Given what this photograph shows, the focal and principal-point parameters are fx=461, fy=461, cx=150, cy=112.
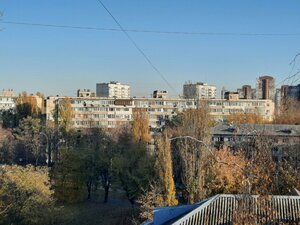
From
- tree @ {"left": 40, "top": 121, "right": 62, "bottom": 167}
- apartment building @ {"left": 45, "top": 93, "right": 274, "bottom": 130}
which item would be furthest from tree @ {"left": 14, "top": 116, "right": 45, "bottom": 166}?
apartment building @ {"left": 45, "top": 93, "right": 274, "bottom": 130}

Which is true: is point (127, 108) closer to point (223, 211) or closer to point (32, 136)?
point (32, 136)

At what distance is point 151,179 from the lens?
25.0 meters

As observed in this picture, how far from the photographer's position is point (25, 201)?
21359 mm

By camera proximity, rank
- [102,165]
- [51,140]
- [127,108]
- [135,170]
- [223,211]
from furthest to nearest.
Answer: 1. [127,108]
2. [51,140]
3. [102,165]
4. [135,170]
5. [223,211]

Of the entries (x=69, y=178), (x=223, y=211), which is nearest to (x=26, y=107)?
(x=69, y=178)

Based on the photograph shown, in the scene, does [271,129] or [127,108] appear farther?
[127,108]

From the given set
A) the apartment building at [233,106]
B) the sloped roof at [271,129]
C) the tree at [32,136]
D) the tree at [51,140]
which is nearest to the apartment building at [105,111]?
the apartment building at [233,106]

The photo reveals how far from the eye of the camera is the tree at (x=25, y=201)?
2116 cm

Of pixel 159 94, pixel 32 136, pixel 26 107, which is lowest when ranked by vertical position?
pixel 32 136

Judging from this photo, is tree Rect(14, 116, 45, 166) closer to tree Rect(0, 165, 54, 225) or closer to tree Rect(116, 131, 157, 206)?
tree Rect(116, 131, 157, 206)

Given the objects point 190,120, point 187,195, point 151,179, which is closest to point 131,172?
point 151,179

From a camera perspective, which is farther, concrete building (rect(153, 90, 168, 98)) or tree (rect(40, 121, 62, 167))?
concrete building (rect(153, 90, 168, 98))

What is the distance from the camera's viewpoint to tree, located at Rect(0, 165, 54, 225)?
21156 mm

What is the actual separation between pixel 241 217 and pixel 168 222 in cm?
814
